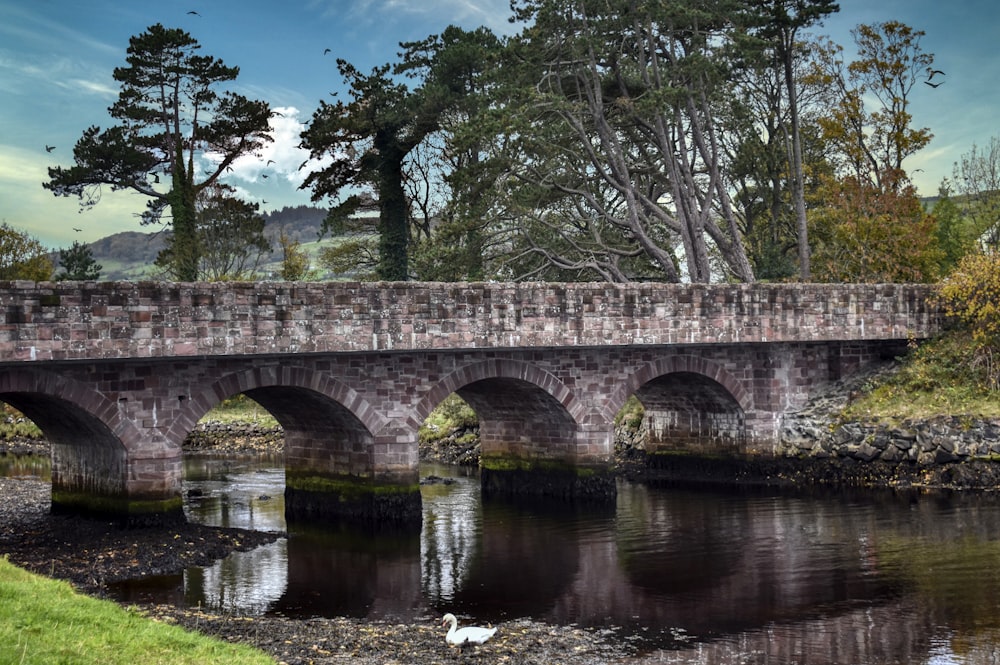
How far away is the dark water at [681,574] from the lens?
15242mm

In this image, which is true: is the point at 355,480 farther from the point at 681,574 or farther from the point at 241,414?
the point at 241,414

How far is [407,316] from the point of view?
2162 cm

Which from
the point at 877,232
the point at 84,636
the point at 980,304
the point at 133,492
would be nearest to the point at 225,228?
the point at 877,232

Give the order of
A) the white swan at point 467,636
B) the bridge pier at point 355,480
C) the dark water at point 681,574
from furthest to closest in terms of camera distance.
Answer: the bridge pier at point 355,480
the dark water at point 681,574
the white swan at point 467,636

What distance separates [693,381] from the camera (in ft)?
97.7

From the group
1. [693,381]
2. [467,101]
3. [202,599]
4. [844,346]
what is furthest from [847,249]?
[202,599]

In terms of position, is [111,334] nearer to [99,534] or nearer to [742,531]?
[99,534]

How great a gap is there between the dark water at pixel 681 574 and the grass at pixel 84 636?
189 inches

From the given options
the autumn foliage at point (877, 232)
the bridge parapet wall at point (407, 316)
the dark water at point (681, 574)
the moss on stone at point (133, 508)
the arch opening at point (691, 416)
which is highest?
the autumn foliage at point (877, 232)

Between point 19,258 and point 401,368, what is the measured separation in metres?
31.4

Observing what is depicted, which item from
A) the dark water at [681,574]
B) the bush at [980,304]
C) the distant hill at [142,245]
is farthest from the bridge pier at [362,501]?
the distant hill at [142,245]

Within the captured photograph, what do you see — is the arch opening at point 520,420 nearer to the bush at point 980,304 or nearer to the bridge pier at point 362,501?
the bridge pier at point 362,501

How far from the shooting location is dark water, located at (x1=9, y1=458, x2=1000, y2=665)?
15.2 meters

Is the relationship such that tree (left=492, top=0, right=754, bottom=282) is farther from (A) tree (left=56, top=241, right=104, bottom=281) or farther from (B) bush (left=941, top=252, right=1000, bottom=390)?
(A) tree (left=56, top=241, right=104, bottom=281)
